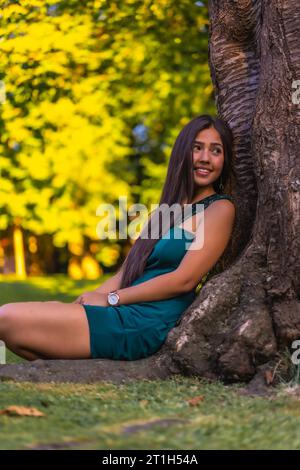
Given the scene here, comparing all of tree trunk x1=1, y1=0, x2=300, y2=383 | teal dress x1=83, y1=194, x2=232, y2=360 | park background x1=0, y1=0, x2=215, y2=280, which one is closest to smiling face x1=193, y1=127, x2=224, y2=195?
tree trunk x1=1, y1=0, x2=300, y2=383

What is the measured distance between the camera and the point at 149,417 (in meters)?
3.88

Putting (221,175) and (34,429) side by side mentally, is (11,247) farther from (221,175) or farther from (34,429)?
(34,429)

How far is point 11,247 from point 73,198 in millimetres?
6539

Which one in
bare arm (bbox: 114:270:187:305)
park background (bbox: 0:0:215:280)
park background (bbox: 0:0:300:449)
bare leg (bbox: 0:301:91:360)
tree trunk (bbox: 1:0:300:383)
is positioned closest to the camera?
park background (bbox: 0:0:300:449)

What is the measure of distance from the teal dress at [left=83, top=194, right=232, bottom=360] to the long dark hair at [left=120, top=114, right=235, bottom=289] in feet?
0.44

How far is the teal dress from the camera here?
507cm

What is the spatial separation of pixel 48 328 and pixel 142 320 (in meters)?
0.56

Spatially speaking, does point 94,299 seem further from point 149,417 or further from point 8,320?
point 149,417

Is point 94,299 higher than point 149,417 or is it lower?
higher

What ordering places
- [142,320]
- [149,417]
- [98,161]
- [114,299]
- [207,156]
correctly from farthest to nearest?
[98,161] < [207,156] < [114,299] < [142,320] < [149,417]

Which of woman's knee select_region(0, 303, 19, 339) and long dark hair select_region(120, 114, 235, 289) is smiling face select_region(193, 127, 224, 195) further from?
woman's knee select_region(0, 303, 19, 339)

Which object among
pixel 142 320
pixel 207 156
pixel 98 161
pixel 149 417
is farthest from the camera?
pixel 98 161

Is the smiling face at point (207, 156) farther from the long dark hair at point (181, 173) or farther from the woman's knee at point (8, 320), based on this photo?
the woman's knee at point (8, 320)

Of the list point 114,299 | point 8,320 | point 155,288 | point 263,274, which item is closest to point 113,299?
point 114,299
